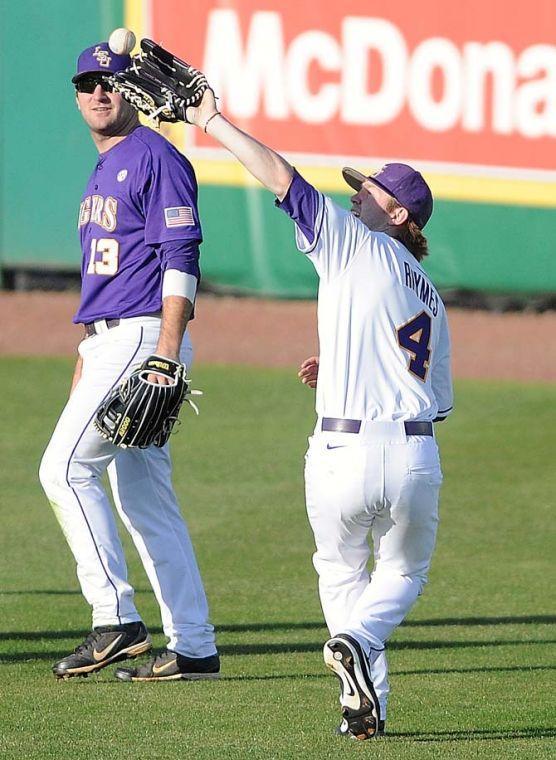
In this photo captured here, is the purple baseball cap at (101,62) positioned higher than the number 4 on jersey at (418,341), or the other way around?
the purple baseball cap at (101,62)

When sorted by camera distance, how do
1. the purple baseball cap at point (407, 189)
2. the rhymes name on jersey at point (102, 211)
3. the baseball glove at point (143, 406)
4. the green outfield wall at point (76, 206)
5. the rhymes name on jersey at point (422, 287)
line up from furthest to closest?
the green outfield wall at point (76, 206) < the rhymes name on jersey at point (102, 211) < the baseball glove at point (143, 406) < the purple baseball cap at point (407, 189) < the rhymes name on jersey at point (422, 287)

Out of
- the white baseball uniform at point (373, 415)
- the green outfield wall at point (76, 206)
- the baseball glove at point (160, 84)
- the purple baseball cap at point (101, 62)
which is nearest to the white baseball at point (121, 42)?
the purple baseball cap at point (101, 62)

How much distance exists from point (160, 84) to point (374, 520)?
143 centimetres

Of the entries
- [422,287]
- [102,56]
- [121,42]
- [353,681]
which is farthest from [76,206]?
[353,681]

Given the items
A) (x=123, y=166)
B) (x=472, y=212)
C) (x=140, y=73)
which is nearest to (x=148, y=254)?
(x=123, y=166)

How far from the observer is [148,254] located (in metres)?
5.41

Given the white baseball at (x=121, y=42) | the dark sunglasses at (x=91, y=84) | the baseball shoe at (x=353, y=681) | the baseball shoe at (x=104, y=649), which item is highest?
the white baseball at (x=121, y=42)

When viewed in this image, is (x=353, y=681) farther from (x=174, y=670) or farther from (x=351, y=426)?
(x=174, y=670)

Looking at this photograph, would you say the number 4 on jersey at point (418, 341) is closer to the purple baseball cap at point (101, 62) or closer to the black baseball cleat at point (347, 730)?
the black baseball cleat at point (347, 730)

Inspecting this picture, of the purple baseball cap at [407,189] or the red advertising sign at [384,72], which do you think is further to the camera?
the red advertising sign at [384,72]

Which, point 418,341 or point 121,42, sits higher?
point 121,42

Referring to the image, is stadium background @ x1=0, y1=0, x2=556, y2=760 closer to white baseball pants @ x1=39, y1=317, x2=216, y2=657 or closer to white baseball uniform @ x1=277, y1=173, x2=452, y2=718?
white baseball pants @ x1=39, y1=317, x2=216, y2=657

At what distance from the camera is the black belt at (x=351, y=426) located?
4535mm

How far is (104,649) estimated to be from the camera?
533 centimetres
